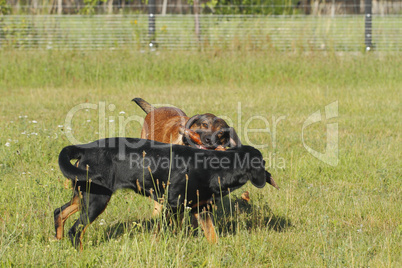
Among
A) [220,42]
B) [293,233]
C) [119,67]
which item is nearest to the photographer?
[293,233]

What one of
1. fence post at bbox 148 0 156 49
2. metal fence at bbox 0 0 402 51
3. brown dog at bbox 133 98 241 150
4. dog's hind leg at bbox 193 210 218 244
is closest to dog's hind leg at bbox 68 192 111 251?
dog's hind leg at bbox 193 210 218 244

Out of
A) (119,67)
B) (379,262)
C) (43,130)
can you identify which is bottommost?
(379,262)

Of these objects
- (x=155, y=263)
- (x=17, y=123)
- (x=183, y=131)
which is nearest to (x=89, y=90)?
(x=17, y=123)

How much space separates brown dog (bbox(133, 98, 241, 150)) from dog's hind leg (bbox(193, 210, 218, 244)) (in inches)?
32.2

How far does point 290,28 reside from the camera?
13.0 meters

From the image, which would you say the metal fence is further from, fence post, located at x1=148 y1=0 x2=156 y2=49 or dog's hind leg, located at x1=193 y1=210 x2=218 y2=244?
dog's hind leg, located at x1=193 y1=210 x2=218 y2=244

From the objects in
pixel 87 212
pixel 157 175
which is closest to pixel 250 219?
pixel 157 175

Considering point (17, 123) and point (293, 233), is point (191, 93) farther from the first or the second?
point (293, 233)

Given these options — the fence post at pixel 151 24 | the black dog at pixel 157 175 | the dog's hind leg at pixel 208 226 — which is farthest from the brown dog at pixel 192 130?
the fence post at pixel 151 24

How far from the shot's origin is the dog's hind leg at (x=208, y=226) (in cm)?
393

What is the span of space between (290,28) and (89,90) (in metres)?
5.33

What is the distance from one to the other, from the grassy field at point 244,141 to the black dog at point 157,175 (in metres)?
0.21

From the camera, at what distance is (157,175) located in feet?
12.7

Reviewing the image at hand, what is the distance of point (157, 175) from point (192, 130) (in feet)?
3.50
